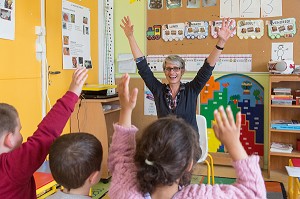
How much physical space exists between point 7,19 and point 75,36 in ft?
3.41

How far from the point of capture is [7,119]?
120cm

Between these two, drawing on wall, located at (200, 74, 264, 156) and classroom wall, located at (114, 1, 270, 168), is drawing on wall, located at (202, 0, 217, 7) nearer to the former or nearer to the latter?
classroom wall, located at (114, 1, 270, 168)

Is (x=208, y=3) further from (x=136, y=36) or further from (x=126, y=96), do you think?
(x=126, y=96)

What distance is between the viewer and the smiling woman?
7.69ft

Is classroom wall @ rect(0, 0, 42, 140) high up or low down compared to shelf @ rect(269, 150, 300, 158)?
up

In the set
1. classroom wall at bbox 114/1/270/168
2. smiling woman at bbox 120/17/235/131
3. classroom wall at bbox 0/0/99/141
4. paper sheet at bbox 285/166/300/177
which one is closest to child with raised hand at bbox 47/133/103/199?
smiling woman at bbox 120/17/235/131

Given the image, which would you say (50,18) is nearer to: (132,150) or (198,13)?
(198,13)

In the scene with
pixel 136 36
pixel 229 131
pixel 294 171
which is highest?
pixel 136 36

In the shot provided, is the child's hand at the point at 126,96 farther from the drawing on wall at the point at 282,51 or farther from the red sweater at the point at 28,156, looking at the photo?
the drawing on wall at the point at 282,51

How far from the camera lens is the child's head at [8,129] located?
1.19 meters

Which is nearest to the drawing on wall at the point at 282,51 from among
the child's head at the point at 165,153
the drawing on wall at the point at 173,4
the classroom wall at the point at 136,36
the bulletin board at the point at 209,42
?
the bulletin board at the point at 209,42

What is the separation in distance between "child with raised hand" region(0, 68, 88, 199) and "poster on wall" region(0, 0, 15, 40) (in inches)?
67.8

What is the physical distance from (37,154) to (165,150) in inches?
18.5

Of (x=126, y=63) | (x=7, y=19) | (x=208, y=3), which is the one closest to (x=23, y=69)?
(x=7, y=19)
